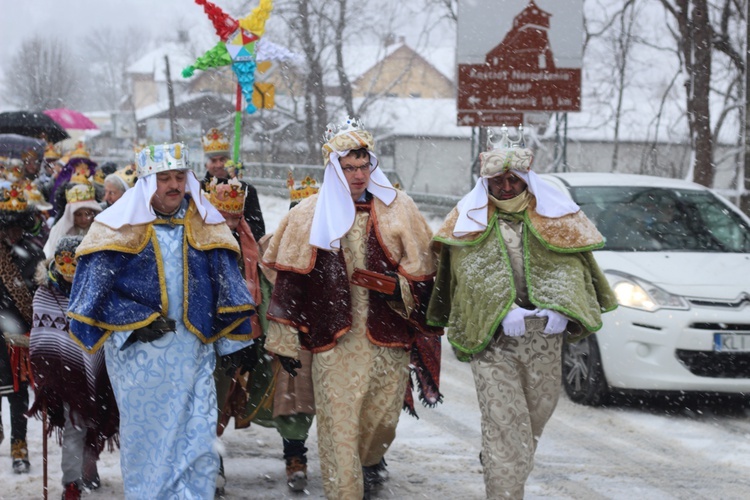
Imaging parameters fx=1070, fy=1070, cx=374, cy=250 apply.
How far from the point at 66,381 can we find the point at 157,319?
113cm

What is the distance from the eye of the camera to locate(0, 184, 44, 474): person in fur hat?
252 inches

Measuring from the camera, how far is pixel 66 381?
5.77 metres

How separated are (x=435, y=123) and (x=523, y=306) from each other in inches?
1937

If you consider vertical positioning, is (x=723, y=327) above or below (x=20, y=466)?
above

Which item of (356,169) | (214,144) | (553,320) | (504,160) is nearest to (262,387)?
(356,169)

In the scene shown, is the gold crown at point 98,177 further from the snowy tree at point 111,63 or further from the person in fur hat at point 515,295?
the snowy tree at point 111,63

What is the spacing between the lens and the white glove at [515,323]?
17.0ft

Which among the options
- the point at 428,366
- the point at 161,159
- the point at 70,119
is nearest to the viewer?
the point at 161,159

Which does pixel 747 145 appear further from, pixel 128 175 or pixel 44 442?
pixel 44 442

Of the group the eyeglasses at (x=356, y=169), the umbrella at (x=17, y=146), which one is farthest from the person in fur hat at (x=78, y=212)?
the umbrella at (x=17, y=146)

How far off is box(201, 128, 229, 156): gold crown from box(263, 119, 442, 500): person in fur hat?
2499mm

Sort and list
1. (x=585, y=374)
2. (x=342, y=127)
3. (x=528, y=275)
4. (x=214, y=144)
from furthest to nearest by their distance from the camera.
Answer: (x=585, y=374)
(x=214, y=144)
(x=342, y=127)
(x=528, y=275)

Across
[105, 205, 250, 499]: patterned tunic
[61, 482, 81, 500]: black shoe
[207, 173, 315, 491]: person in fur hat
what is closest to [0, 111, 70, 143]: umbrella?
[207, 173, 315, 491]: person in fur hat

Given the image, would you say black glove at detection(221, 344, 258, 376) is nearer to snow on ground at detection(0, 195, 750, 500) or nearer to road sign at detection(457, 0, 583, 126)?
snow on ground at detection(0, 195, 750, 500)
